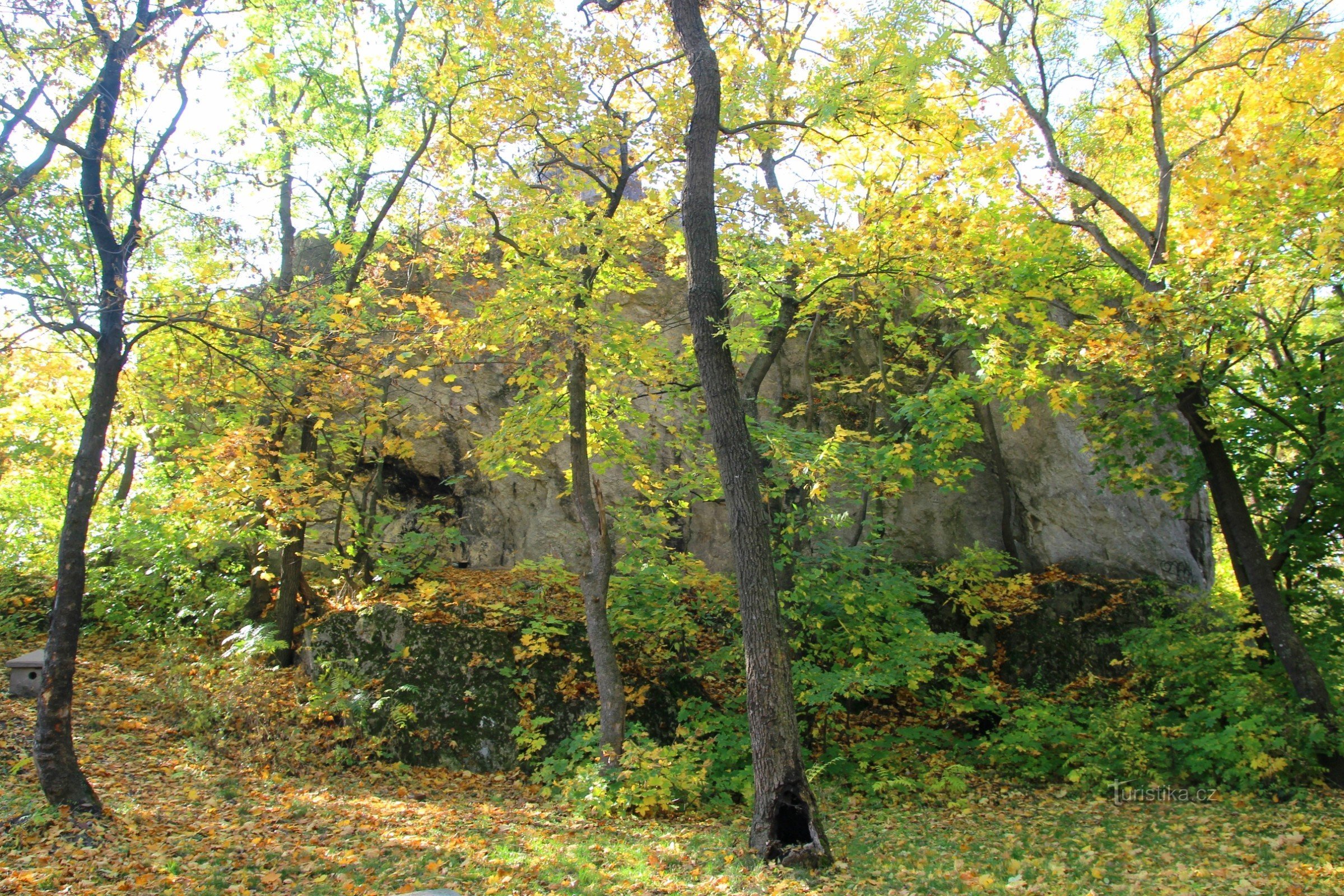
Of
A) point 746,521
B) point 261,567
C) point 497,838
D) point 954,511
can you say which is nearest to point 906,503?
point 954,511

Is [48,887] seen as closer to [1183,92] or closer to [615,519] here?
[615,519]

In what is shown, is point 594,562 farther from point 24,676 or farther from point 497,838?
point 24,676

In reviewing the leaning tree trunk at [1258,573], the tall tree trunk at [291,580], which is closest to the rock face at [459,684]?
the tall tree trunk at [291,580]

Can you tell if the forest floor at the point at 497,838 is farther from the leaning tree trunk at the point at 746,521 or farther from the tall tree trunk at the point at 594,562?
the tall tree trunk at the point at 594,562

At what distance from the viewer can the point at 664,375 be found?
9750 millimetres

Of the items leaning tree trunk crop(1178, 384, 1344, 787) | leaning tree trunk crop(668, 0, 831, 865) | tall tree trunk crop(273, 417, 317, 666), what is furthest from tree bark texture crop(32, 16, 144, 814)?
leaning tree trunk crop(1178, 384, 1344, 787)

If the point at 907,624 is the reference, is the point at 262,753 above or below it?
below

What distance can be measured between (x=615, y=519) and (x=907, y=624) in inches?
168

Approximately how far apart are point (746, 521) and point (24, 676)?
32.6 feet

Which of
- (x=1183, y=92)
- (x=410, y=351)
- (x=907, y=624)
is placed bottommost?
(x=907, y=624)

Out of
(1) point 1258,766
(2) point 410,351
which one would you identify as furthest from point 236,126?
(1) point 1258,766

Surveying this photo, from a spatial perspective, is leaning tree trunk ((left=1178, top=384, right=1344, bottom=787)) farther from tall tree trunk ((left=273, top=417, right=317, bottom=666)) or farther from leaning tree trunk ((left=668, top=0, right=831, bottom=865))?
tall tree trunk ((left=273, top=417, right=317, bottom=666))

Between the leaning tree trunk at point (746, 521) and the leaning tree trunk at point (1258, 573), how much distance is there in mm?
6023

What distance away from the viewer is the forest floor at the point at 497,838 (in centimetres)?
578
